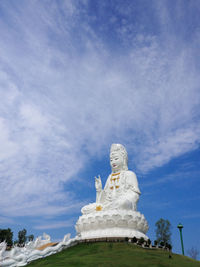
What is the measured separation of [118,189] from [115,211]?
2.64 m

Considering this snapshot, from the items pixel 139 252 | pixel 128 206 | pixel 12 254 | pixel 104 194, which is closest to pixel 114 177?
pixel 104 194

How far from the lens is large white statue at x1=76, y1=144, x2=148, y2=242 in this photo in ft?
43.8

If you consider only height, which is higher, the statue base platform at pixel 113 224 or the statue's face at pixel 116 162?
the statue's face at pixel 116 162

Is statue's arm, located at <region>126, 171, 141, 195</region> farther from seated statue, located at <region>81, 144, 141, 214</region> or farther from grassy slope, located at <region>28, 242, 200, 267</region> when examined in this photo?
grassy slope, located at <region>28, 242, 200, 267</region>

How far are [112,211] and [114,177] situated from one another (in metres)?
3.60

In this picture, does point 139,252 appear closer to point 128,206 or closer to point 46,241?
point 128,206

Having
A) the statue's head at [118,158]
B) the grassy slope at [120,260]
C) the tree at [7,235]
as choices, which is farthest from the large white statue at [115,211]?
the tree at [7,235]

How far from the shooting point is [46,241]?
639 inches

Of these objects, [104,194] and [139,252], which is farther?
[104,194]

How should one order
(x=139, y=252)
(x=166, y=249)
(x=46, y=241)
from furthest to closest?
(x=46, y=241)
(x=166, y=249)
(x=139, y=252)

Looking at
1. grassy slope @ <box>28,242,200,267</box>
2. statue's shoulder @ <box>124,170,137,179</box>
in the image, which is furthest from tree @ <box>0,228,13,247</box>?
grassy slope @ <box>28,242,200,267</box>

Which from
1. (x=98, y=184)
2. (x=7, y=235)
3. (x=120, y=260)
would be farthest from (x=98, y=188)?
(x=7, y=235)

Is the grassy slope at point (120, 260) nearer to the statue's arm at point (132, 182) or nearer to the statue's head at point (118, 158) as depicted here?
the statue's arm at point (132, 182)

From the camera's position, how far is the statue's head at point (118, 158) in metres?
17.3
